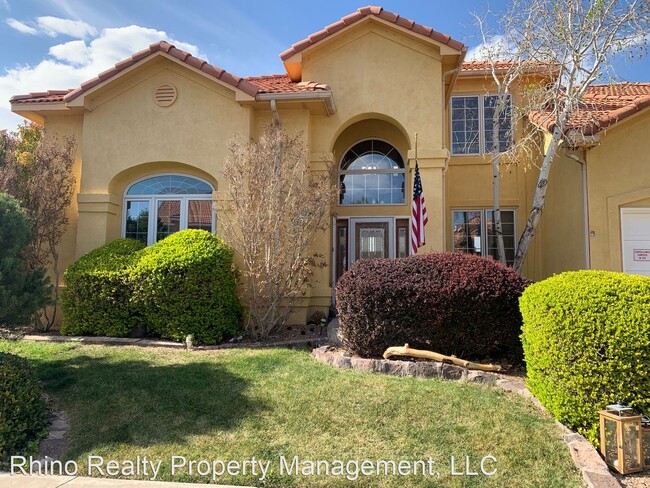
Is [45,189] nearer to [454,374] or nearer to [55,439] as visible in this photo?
[55,439]

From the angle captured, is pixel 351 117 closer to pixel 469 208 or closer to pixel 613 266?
pixel 469 208

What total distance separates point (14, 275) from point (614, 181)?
1050 cm

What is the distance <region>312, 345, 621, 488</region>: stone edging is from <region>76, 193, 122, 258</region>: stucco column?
19.7ft

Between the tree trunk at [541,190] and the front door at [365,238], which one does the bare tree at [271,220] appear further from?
the tree trunk at [541,190]

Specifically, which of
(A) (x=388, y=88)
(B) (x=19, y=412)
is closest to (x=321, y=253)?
(A) (x=388, y=88)

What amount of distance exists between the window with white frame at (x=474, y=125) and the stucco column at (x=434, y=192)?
290 centimetres

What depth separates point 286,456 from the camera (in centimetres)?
425

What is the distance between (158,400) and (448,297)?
13.8 feet

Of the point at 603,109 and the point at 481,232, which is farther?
the point at 481,232

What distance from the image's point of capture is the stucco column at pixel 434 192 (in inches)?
410

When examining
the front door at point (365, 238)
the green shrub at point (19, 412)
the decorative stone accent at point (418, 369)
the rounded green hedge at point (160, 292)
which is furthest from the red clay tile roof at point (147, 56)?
the green shrub at point (19, 412)

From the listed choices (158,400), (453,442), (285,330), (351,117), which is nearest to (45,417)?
(158,400)

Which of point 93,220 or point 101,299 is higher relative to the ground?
point 93,220

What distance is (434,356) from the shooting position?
21.4 ft
